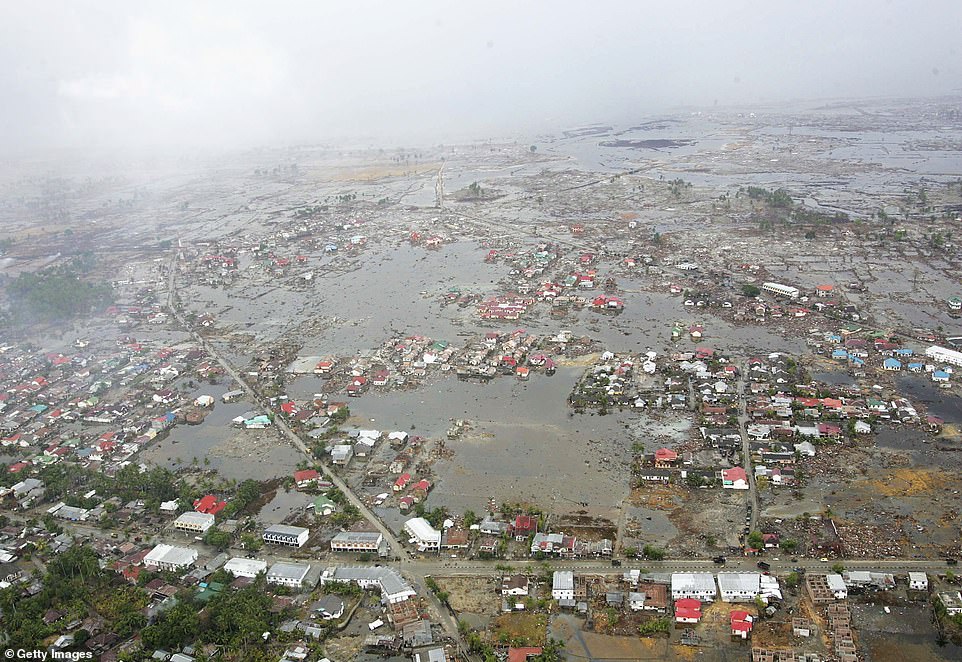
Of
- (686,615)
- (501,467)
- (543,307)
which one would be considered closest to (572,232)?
(543,307)

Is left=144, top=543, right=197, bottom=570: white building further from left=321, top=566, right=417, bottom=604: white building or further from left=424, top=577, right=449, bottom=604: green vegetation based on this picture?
left=424, top=577, right=449, bottom=604: green vegetation

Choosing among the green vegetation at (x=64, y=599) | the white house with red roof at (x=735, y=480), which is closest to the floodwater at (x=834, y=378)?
the white house with red roof at (x=735, y=480)

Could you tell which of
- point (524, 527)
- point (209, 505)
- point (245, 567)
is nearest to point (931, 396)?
point (524, 527)

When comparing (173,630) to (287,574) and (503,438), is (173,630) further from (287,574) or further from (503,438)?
(503,438)

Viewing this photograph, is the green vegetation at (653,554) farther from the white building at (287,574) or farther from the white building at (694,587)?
the white building at (287,574)

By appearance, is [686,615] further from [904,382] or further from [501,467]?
[904,382]

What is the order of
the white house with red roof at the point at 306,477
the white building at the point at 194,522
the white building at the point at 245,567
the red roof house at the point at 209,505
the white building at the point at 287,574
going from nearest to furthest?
the white building at the point at 287,574 → the white building at the point at 245,567 → the white building at the point at 194,522 → the red roof house at the point at 209,505 → the white house with red roof at the point at 306,477
